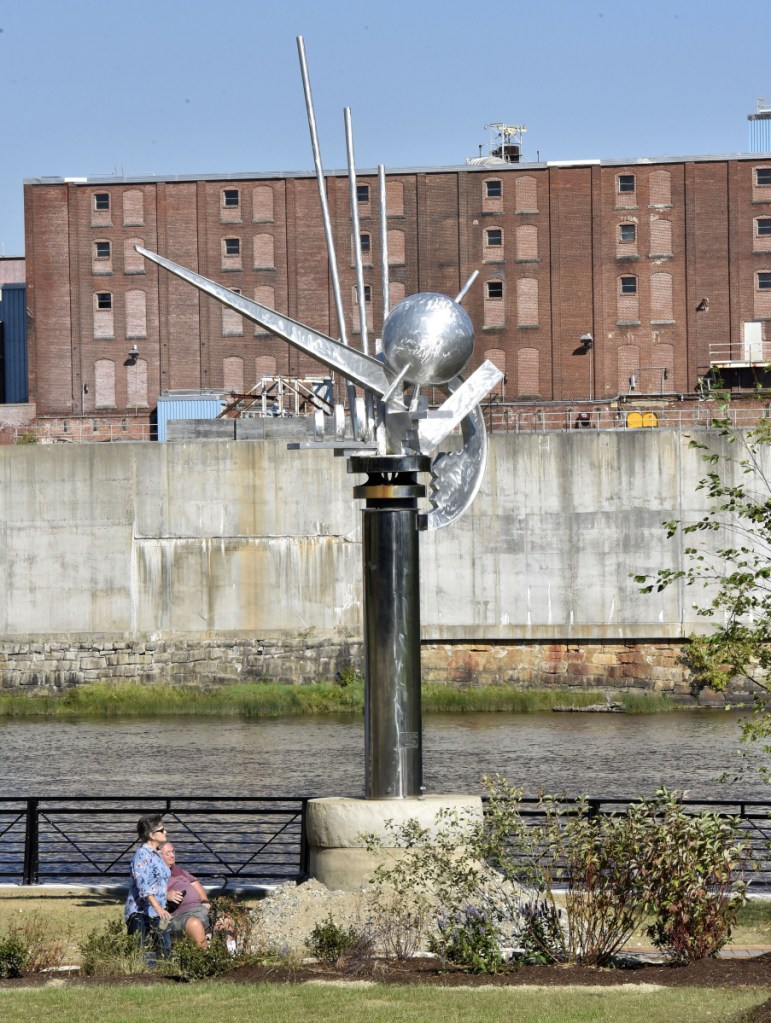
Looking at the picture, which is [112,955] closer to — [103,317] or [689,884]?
[689,884]

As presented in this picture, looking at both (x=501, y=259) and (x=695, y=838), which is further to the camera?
(x=501, y=259)

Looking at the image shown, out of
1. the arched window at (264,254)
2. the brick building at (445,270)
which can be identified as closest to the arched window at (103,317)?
the brick building at (445,270)

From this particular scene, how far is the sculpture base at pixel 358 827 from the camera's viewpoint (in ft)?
49.8

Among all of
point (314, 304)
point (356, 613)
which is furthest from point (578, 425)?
point (356, 613)

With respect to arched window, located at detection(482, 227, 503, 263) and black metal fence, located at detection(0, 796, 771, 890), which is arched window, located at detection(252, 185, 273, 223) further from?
black metal fence, located at detection(0, 796, 771, 890)

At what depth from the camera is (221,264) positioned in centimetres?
7344

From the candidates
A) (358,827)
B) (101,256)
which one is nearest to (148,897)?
(358,827)

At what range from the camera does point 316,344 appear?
643 inches

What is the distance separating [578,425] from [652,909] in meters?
58.2

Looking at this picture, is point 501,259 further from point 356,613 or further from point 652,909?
point 652,909

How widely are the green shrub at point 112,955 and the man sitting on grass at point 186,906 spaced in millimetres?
422

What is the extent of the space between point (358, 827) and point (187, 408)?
5110 centimetres

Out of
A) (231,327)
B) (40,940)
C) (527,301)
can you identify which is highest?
(527,301)

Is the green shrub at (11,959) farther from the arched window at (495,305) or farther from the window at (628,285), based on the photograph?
the window at (628,285)
